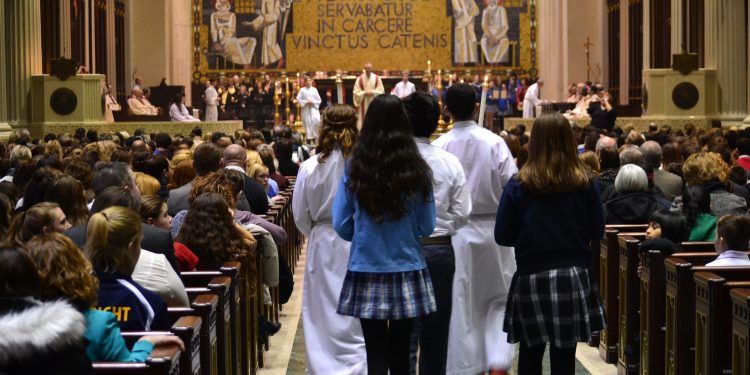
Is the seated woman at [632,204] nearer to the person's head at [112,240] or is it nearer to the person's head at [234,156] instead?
the person's head at [234,156]

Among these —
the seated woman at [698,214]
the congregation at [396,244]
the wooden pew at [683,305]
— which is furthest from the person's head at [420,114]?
the seated woman at [698,214]

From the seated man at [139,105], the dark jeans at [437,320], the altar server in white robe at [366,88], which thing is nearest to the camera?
the dark jeans at [437,320]

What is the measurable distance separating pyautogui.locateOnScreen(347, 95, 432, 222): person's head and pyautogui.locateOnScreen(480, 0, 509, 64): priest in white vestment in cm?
3767

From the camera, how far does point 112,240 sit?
19.3ft

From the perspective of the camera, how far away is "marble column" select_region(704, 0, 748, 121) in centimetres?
2744

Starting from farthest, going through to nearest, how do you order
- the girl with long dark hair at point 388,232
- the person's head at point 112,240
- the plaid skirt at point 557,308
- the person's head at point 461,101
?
the person's head at point 461,101, the plaid skirt at point 557,308, the girl with long dark hair at point 388,232, the person's head at point 112,240

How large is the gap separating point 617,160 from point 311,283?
16.9 ft

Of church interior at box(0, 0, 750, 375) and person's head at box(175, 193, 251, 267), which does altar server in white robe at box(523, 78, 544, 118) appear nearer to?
church interior at box(0, 0, 750, 375)

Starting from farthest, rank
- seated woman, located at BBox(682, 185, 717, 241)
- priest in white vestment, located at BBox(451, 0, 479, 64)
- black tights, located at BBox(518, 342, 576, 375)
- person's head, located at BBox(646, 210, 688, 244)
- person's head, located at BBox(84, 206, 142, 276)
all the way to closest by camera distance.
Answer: priest in white vestment, located at BBox(451, 0, 479, 64)
seated woman, located at BBox(682, 185, 717, 241)
person's head, located at BBox(646, 210, 688, 244)
black tights, located at BBox(518, 342, 576, 375)
person's head, located at BBox(84, 206, 142, 276)

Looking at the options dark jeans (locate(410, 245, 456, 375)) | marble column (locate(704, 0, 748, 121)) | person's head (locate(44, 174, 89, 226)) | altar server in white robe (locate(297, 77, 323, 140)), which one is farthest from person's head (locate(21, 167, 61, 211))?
altar server in white robe (locate(297, 77, 323, 140))

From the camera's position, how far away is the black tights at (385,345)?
6.77 m

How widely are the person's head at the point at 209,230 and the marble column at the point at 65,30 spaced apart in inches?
961

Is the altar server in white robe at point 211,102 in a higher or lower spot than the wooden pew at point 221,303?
higher

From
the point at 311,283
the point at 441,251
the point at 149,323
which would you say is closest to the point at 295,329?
the point at 311,283
